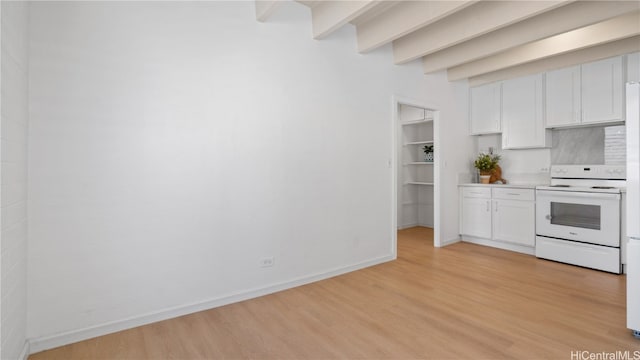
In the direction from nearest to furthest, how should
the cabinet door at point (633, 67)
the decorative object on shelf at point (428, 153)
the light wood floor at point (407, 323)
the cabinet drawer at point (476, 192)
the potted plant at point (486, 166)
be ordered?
the light wood floor at point (407, 323) → the cabinet door at point (633, 67) → the cabinet drawer at point (476, 192) → the potted plant at point (486, 166) → the decorative object on shelf at point (428, 153)

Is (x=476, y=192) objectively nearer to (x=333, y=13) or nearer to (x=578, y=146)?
(x=578, y=146)

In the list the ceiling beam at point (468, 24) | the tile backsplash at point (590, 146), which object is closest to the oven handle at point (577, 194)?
the tile backsplash at point (590, 146)

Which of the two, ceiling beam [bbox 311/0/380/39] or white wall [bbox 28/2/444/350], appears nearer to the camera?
white wall [bbox 28/2/444/350]

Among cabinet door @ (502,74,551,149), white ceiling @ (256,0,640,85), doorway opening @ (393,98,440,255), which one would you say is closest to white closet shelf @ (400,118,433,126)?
doorway opening @ (393,98,440,255)

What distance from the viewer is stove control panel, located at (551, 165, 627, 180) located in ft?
11.7

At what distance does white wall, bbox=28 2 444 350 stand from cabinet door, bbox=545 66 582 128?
8.42 feet

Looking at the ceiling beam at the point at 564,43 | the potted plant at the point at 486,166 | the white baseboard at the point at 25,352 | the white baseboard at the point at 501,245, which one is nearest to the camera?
the white baseboard at the point at 25,352

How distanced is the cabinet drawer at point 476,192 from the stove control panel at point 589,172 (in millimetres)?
784

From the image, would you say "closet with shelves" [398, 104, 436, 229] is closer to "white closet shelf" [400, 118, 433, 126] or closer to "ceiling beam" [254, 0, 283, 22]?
"white closet shelf" [400, 118, 433, 126]

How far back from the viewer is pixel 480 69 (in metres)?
4.25

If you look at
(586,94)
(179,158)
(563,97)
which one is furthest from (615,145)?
(179,158)

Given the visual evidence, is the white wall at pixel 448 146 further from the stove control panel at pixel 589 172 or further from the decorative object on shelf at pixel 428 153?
the stove control panel at pixel 589 172

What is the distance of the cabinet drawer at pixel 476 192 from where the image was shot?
15.0ft

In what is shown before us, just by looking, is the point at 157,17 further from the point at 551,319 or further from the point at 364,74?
the point at 551,319
